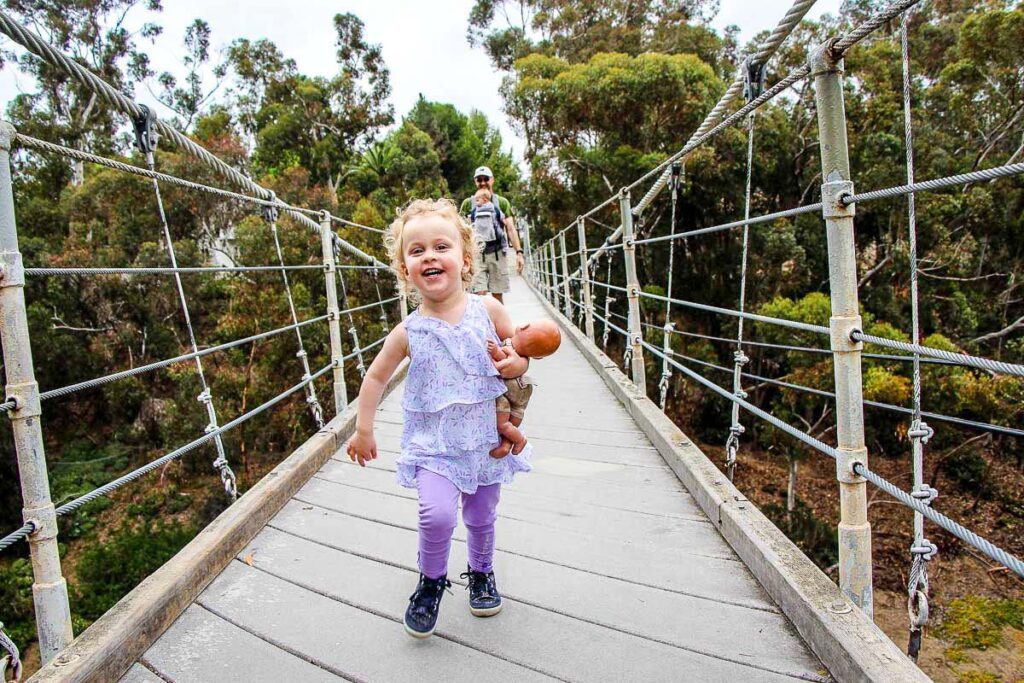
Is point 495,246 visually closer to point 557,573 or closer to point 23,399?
point 557,573

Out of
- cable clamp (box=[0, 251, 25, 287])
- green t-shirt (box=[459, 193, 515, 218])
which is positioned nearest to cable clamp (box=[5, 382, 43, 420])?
cable clamp (box=[0, 251, 25, 287])

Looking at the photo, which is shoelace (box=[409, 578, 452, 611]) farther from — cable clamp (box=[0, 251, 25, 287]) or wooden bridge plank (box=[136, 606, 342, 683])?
cable clamp (box=[0, 251, 25, 287])

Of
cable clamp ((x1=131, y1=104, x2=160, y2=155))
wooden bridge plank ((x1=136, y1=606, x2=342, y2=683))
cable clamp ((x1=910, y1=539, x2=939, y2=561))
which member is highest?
cable clamp ((x1=131, y1=104, x2=160, y2=155))

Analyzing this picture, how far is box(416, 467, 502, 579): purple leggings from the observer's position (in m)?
1.29

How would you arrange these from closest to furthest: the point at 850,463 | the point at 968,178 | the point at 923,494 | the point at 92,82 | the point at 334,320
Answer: the point at 968,178
the point at 923,494
the point at 850,463
the point at 92,82
the point at 334,320

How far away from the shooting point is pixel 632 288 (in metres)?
3.16

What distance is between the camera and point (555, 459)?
2381 mm

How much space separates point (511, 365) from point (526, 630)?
1.66ft

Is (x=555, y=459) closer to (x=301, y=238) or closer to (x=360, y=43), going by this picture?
(x=301, y=238)

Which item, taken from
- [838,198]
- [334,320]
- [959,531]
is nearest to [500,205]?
[334,320]

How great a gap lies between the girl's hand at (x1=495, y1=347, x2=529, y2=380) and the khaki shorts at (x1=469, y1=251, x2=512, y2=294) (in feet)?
10.5

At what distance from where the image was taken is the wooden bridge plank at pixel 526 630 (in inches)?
45.6

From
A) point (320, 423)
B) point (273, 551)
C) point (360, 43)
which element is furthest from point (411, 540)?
point (360, 43)

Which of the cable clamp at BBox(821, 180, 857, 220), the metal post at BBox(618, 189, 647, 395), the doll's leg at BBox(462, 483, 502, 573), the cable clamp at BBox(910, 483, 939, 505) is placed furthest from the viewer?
the metal post at BBox(618, 189, 647, 395)
